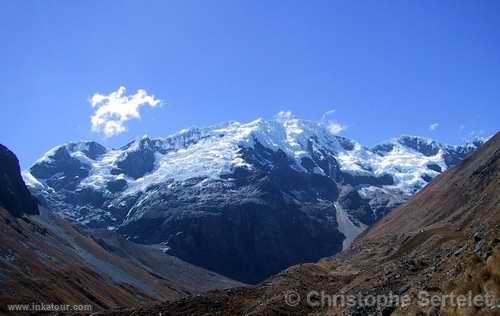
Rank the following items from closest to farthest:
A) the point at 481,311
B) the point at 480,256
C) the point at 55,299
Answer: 1. the point at 481,311
2. the point at 480,256
3. the point at 55,299

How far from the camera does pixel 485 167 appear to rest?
523 ft

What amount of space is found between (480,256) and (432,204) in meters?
172

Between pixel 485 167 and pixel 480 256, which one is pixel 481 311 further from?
A: pixel 485 167

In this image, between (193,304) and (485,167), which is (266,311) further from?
(485,167)

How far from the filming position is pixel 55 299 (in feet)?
459

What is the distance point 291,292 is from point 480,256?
28051 mm

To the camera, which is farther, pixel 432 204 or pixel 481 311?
pixel 432 204

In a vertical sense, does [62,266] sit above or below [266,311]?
above

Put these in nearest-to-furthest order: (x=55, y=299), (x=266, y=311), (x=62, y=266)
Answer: (x=266, y=311) → (x=55, y=299) → (x=62, y=266)

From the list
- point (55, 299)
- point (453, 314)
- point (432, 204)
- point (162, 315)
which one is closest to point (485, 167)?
point (432, 204)

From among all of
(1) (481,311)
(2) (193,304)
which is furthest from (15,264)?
(1) (481,311)

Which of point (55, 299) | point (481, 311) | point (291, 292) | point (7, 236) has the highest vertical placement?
point (7, 236)

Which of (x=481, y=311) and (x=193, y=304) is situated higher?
(x=193, y=304)

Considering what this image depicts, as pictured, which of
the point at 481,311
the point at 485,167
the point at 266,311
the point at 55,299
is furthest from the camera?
the point at 485,167
